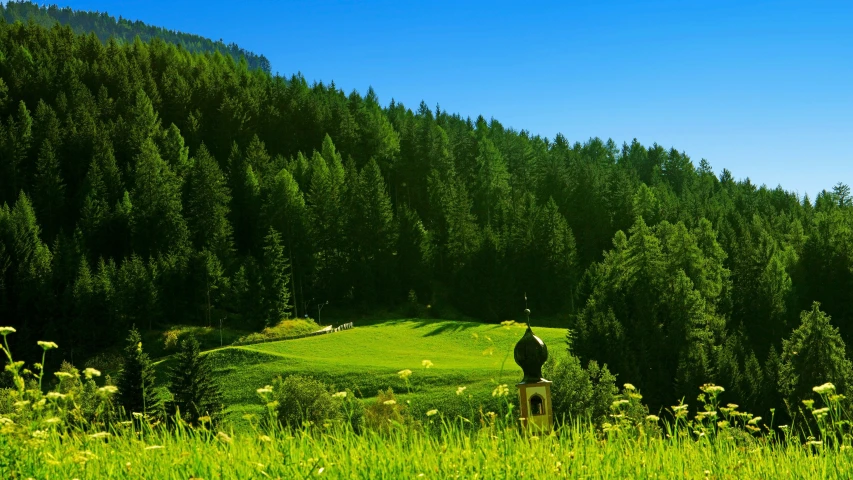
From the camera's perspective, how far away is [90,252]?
9350cm

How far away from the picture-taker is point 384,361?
64.4 meters

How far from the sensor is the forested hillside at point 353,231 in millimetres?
67312

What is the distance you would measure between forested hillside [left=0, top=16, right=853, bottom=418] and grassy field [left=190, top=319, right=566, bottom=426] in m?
8.74

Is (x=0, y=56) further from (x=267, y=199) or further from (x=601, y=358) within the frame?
(x=601, y=358)

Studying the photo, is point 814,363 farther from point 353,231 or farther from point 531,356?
point 353,231

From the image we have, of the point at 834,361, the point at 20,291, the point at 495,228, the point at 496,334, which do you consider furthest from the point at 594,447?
the point at 495,228

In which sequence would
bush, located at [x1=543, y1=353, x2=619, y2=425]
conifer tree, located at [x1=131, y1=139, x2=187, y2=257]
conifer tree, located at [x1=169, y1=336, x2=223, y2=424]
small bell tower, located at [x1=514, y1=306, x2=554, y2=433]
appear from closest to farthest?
small bell tower, located at [x1=514, y1=306, x2=554, y2=433]
bush, located at [x1=543, y1=353, x2=619, y2=425]
conifer tree, located at [x1=169, y1=336, x2=223, y2=424]
conifer tree, located at [x1=131, y1=139, x2=187, y2=257]

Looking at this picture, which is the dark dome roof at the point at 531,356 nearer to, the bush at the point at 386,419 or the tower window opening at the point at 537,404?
the tower window opening at the point at 537,404

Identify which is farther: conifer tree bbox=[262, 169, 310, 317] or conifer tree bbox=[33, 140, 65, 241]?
conifer tree bbox=[33, 140, 65, 241]

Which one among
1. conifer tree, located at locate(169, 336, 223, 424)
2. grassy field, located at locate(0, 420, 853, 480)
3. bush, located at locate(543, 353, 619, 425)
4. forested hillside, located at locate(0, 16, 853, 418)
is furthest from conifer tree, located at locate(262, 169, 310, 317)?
grassy field, located at locate(0, 420, 853, 480)

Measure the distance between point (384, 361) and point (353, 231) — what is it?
124 feet

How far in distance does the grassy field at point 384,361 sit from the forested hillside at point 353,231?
874cm

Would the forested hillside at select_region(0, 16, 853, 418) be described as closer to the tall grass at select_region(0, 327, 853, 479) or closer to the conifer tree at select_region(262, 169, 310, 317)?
the conifer tree at select_region(262, 169, 310, 317)

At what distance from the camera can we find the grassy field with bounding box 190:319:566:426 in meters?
54.9
